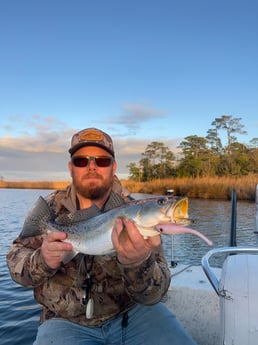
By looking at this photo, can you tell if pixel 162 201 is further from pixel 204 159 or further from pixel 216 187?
pixel 204 159

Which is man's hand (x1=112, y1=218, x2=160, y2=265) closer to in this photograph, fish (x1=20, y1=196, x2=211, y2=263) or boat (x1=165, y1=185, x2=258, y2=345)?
fish (x1=20, y1=196, x2=211, y2=263)

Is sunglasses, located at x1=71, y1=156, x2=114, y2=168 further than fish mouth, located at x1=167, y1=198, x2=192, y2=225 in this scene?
Yes

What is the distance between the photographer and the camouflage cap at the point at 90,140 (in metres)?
3.31

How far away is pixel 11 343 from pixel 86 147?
3.68m

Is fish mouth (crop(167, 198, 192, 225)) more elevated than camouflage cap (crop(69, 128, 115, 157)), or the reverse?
camouflage cap (crop(69, 128, 115, 157))

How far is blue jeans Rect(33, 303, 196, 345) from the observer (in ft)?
8.86

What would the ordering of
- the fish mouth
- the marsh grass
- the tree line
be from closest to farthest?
the fish mouth, the marsh grass, the tree line

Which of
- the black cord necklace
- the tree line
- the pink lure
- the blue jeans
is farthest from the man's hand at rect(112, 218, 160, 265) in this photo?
the tree line

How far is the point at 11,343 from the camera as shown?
535cm

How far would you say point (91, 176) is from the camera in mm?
3209

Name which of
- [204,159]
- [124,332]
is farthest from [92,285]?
[204,159]

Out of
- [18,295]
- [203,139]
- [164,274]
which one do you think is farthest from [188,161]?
[164,274]

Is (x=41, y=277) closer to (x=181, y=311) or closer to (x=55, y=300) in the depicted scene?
(x=55, y=300)

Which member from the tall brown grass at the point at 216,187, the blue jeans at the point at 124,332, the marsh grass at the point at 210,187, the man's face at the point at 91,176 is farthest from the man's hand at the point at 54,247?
the tall brown grass at the point at 216,187
